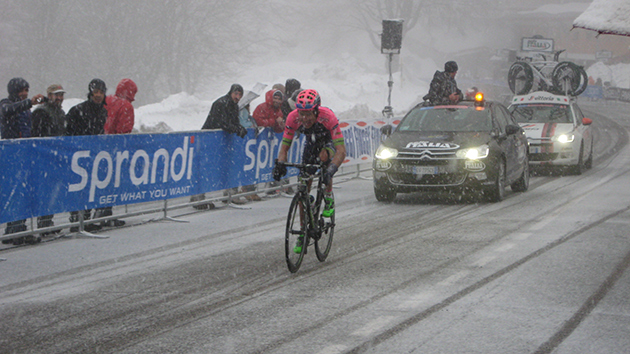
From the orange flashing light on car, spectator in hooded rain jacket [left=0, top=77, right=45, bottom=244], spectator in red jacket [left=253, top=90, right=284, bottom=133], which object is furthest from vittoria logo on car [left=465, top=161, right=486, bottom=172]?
spectator in hooded rain jacket [left=0, top=77, right=45, bottom=244]

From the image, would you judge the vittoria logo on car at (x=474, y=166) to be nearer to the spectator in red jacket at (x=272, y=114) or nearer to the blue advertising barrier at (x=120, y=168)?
the spectator in red jacket at (x=272, y=114)

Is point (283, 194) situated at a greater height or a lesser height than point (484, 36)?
lesser

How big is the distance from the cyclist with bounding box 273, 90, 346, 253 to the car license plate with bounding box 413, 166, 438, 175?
180 inches

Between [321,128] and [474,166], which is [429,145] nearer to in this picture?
[474,166]

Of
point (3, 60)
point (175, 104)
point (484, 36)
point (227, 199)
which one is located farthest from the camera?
point (484, 36)

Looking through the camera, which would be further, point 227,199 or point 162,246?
point 227,199

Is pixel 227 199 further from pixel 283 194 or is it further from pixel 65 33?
pixel 65 33

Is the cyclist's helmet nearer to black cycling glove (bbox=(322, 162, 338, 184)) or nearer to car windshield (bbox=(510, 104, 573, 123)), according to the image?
black cycling glove (bbox=(322, 162, 338, 184))

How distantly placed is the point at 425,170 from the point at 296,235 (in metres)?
5.29

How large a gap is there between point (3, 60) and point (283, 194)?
111 ft

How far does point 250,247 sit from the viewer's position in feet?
29.8

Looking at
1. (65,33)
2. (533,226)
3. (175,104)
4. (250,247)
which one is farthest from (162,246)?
(65,33)

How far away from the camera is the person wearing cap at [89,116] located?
10.8 meters

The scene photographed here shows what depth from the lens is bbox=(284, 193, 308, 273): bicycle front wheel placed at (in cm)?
738
